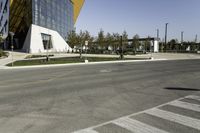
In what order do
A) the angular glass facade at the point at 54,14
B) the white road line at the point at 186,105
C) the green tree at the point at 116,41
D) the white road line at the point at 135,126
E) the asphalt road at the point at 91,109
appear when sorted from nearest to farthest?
the white road line at the point at 135,126
the asphalt road at the point at 91,109
the white road line at the point at 186,105
the angular glass facade at the point at 54,14
the green tree at the point at 116,41

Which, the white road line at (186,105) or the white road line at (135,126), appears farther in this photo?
the white road line at (186,105)

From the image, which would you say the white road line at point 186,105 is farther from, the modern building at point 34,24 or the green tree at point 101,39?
the green tree at point 101,39

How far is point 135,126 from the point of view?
6.18m

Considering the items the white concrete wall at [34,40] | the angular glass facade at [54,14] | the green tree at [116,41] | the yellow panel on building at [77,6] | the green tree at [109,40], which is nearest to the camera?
the white concrete wall at [34,40]

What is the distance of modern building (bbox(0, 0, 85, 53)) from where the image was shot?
195 ft

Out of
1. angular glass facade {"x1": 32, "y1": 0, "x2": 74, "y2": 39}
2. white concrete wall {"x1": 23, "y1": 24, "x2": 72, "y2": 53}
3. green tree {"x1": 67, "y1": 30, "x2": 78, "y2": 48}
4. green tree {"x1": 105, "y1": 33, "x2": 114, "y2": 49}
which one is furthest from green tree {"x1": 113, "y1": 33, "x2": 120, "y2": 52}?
white concrete wall {"x1": 23, "y1": 24, "x2": 72, "y2": 53}

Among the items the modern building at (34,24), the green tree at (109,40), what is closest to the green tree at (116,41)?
the green tree at (109,40)

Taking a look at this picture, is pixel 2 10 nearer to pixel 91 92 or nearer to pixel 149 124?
pixel 91 92

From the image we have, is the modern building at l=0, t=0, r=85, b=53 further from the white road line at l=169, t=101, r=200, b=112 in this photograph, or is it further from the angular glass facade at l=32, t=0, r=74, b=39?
the white road line at l=169, t=101, r=200, b=112

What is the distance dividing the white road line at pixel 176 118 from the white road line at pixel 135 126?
36.4 inches

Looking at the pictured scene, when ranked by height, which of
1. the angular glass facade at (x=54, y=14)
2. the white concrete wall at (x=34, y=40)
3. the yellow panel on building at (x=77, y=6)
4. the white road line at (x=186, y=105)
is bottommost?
the white road line at (x=186, y=105)

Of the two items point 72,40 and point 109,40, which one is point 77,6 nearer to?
point 72,40

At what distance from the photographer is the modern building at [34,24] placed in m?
59.4

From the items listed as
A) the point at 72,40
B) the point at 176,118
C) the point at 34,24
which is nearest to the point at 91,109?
the point at 176,118
